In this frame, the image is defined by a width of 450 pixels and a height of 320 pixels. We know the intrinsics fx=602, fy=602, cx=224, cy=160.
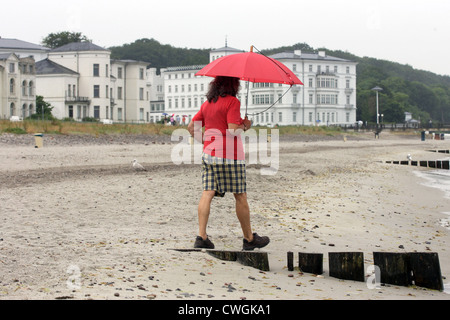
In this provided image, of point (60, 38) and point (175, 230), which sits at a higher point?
point (60, 38)

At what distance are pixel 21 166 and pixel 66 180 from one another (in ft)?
13.5

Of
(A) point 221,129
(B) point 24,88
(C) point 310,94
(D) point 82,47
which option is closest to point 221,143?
(A) point 221,129

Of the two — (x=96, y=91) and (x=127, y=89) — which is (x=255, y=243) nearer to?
(x=96, y=91)

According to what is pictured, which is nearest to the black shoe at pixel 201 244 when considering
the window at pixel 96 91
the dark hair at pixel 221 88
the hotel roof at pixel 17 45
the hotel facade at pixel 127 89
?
the dark hair at pixel 221 88

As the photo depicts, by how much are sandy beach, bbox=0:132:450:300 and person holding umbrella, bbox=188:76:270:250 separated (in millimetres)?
789

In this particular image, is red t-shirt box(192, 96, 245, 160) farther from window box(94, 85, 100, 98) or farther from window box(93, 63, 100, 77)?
window box(93, 63, 100, 77)

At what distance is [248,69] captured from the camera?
22.7 feet

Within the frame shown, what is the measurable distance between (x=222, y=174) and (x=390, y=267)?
215 centimetres

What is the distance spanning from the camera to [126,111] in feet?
306

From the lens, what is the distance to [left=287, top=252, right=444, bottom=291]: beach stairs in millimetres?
6578

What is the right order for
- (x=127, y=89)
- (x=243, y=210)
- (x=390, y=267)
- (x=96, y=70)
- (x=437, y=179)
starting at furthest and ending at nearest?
(x=127, y=89), (x=96, y=70), (x=437, y=179), (x=243, y=210), (x=390, y=267)

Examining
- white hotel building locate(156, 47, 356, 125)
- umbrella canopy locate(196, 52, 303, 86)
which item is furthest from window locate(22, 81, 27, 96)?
umbrella canopy locate(196, 52, 303, 86)

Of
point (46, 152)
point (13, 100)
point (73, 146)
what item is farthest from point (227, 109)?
point (13, 100)

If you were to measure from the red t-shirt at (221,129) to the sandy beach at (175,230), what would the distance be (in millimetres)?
1202
